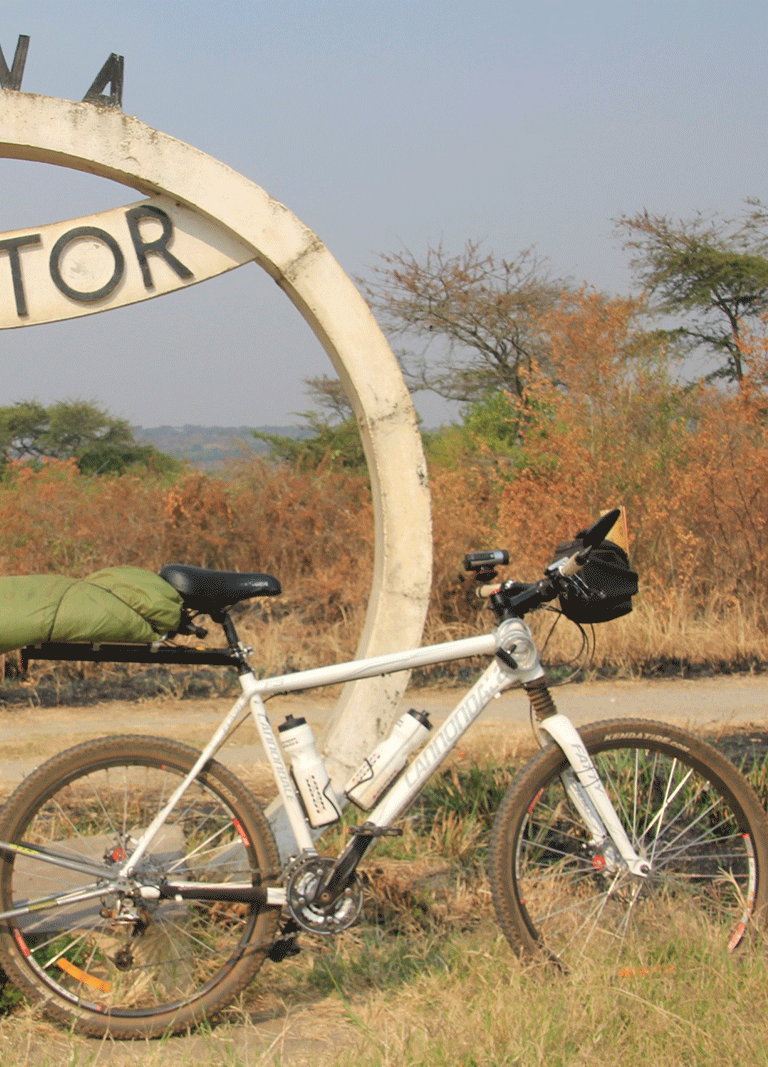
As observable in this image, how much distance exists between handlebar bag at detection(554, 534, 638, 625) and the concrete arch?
0.94 meters

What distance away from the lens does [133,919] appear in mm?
2959

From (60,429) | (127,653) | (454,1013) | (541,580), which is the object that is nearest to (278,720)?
(127,653)

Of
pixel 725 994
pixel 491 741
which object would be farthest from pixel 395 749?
pixel 491 741

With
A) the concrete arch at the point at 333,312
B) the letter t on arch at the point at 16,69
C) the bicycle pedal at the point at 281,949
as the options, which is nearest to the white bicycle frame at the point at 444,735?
the bicycle pedal at the point at 281,949

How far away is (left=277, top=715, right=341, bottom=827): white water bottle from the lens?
3.05m

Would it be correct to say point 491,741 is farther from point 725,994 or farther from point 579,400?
point 579,400

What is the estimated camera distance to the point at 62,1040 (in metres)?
2.91

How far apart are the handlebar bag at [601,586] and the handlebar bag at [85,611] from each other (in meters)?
1.07

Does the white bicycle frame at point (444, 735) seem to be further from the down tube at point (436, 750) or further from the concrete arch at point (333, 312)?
the concrete arch at point (333, 312)

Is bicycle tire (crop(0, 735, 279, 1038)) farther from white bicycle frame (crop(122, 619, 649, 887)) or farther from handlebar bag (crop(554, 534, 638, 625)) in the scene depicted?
handlebar bag (crop(554, 534, 638, 625))

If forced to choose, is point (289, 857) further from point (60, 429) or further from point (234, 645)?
point (60, 429)

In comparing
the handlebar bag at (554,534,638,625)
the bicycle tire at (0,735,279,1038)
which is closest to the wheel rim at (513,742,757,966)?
the handlebar bag at (554,534,638,625)

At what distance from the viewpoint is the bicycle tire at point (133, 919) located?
290cm

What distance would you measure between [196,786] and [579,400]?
660 cm
